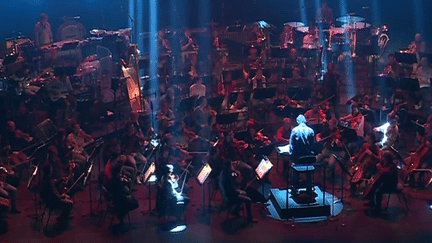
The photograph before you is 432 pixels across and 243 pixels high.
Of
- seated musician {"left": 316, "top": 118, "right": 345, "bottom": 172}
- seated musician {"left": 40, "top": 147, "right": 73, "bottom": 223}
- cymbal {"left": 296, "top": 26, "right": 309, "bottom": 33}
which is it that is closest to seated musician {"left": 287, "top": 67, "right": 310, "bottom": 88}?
cymbal {"left": 296, "top": 26, "right": 309, "bottom": 33}

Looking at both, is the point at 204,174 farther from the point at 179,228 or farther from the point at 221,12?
the point at 221,12

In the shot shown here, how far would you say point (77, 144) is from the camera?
55.8 ft

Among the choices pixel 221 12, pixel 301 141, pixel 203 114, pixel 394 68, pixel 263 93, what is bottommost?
pixel 203 114

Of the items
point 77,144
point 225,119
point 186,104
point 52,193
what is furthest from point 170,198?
point 186,104

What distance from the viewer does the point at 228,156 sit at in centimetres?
1543

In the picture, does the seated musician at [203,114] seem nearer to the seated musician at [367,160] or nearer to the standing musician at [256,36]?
the seated musician at [367,160]

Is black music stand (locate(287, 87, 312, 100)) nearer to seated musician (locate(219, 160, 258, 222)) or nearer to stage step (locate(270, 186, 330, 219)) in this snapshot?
stage step (locate(270, 186, 330, 219))

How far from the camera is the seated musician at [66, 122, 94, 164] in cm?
1631

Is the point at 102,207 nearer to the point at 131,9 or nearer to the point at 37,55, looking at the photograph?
the point at 37,55

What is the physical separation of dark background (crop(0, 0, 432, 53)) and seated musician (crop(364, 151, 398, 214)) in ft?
47.4

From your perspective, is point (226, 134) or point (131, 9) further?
point (131, 9)

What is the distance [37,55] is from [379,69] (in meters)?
12.6

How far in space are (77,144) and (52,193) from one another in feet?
9.92

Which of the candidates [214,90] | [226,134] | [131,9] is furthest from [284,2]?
[226,134]
